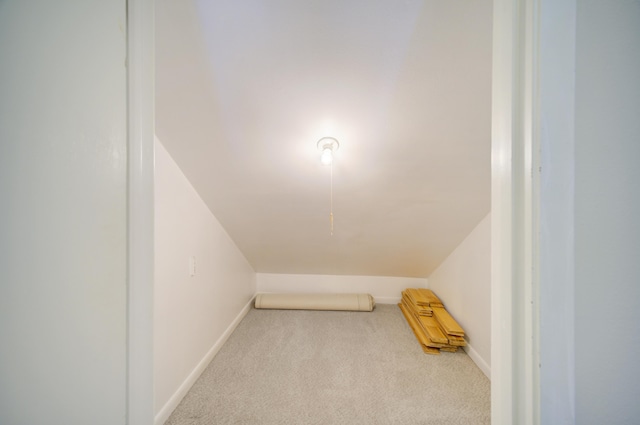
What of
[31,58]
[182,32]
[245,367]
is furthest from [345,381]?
[182,32]

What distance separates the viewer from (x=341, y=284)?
3.09 meters

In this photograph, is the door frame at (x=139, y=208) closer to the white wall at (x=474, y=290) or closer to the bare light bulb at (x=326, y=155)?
the bare light bulb at (x=326, y=155)

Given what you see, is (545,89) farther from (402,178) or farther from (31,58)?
(402,178)

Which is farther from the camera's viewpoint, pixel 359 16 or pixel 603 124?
pixel 359 16

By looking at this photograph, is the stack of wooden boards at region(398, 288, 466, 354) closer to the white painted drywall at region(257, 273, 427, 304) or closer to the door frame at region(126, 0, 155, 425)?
the white painted drywall at region(257, 273, 427, 304)

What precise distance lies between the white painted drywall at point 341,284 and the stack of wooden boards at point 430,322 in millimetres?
178

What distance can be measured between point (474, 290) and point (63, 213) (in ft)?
8.12

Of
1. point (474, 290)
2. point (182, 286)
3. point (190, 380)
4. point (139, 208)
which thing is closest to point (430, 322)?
point (474, 290)

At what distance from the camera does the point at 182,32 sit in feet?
3.02

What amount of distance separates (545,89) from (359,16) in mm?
766

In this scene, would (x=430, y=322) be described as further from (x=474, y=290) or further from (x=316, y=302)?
(x=316, y=302)

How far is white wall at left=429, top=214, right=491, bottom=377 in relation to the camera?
177 cm

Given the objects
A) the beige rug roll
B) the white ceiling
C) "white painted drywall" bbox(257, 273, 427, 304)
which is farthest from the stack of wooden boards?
the white ceiling

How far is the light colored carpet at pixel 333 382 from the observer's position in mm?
1400
